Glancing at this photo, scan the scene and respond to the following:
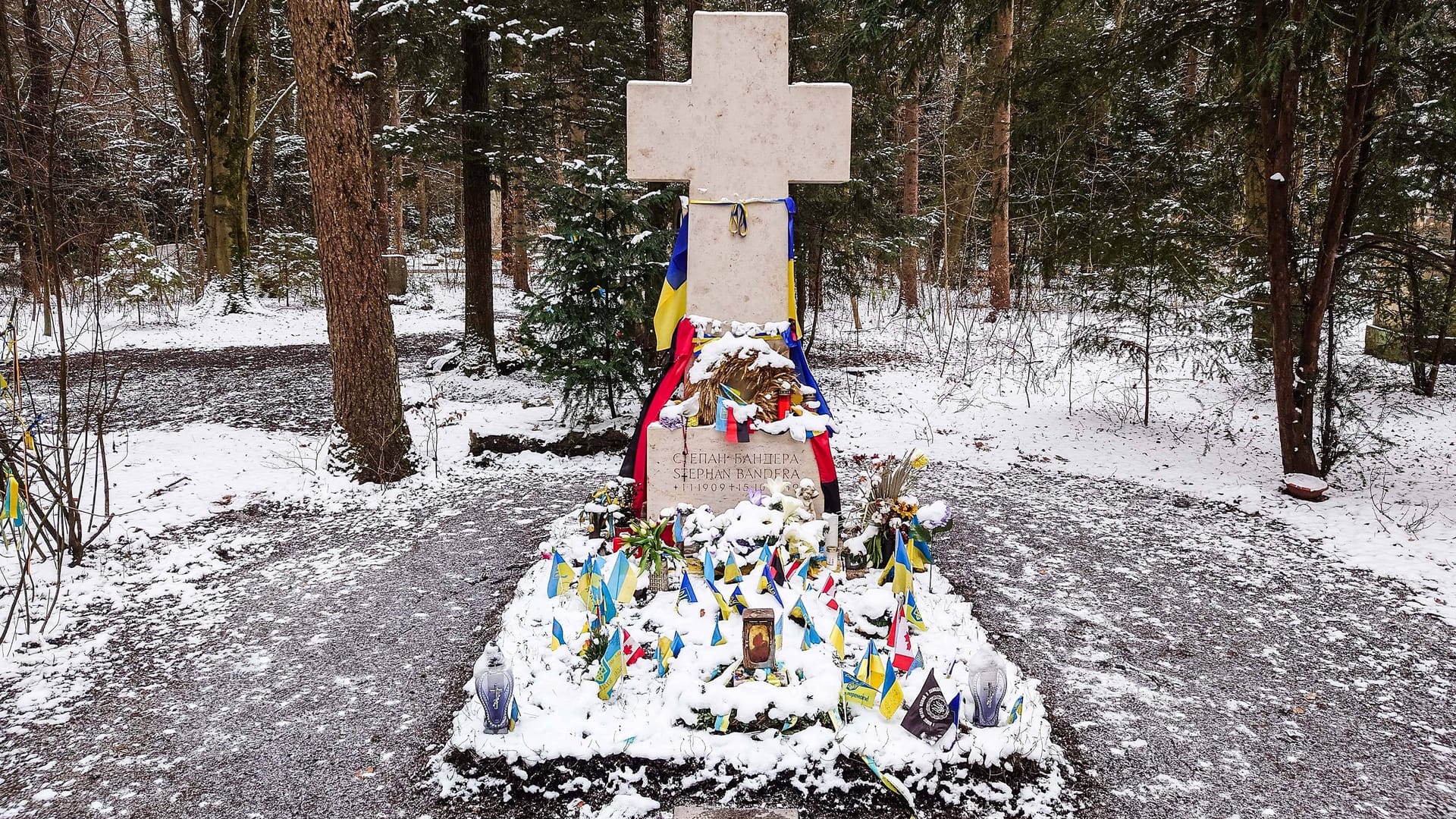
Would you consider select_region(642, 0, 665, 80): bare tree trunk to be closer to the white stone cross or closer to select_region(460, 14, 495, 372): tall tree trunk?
select_region(460, 14, 495, 372): tall tree trunk

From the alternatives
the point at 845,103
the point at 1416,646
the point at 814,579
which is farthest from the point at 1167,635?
the point at 845,103

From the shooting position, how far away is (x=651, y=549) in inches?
159

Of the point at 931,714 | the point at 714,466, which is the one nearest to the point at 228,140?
the point at 714,466

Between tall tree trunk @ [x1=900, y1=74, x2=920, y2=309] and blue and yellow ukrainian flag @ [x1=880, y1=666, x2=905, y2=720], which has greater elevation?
tall tree trunk @ [x1=900, y1=74, x2=920, y2=309]

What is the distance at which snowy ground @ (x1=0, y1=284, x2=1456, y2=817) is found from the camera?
112 inches

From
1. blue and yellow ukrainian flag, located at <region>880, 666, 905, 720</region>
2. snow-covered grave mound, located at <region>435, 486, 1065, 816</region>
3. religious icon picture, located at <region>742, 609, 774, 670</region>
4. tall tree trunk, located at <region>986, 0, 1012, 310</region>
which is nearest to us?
snow-covered grave mound, located at <region>435, 486, 1065, 816</region>

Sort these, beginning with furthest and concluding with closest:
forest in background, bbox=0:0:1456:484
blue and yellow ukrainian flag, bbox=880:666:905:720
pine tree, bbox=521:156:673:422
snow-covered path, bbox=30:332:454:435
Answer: snow-covered path, bbox=30:332:454:435 < pine tree, bbox=521:156:673:422 < forest in background, bbox=0:0:1456:484 < blue and yellow ukrainian flag, bbox=880:666:905:720

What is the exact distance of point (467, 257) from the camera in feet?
34.7

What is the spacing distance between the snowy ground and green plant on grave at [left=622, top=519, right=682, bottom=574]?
856 mm

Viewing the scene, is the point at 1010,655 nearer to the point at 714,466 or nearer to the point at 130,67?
→ the point at 714,466

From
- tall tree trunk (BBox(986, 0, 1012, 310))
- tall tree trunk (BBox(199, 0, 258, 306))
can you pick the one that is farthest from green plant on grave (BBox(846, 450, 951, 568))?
tall tree trunk (BBox(199, 0, 258, 306))

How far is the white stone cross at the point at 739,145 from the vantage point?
4.55 meters

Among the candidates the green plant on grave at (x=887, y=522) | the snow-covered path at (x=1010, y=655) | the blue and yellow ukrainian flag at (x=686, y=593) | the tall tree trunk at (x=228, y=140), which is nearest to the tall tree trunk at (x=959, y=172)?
the green plant on grave at (x=887, y=522)

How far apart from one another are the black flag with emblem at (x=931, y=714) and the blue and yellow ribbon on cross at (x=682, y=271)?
2493 mm
